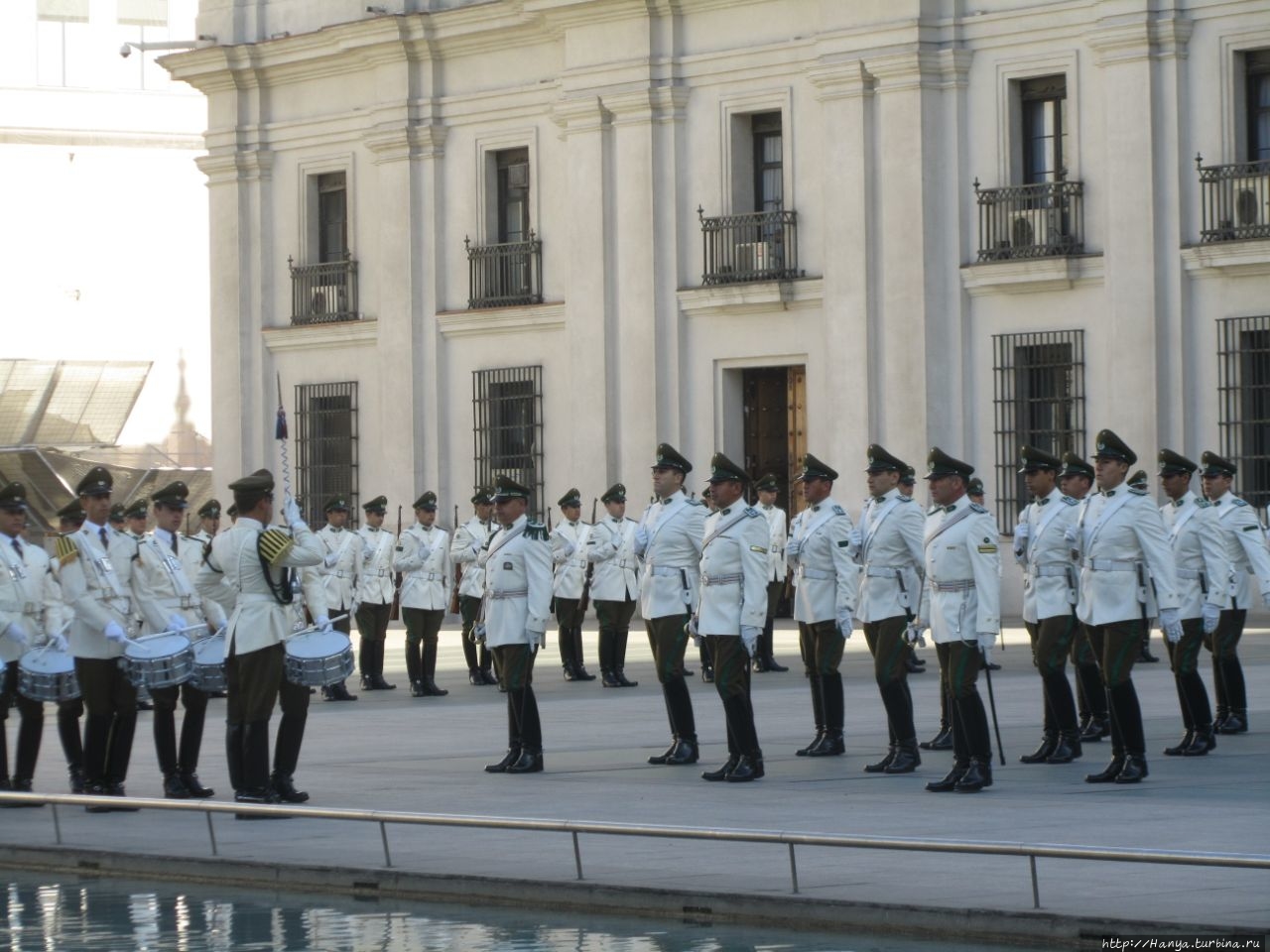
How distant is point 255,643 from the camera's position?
46.2 feet

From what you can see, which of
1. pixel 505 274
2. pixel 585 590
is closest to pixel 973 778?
pixel 585 590

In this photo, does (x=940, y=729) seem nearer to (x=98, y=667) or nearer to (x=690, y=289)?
(x=98, y=667)

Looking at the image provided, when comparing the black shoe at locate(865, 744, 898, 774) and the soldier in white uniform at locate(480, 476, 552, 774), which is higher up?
the soldier in white uniform at locate(480, 476, 552, 774)

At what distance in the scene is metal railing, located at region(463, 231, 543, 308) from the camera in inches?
1470

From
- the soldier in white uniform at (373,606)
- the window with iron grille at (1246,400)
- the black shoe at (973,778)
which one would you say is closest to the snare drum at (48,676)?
the black shoe at (973,778)

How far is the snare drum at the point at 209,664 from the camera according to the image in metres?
14.4

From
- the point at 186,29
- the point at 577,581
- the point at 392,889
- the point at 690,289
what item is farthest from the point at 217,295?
the point at 392,889

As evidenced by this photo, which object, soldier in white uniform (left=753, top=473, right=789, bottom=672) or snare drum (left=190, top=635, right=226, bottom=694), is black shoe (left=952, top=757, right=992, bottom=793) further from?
soldier in white uniform (left=753, top=473, right=789, bottom=672)

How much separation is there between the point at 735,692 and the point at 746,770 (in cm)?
45

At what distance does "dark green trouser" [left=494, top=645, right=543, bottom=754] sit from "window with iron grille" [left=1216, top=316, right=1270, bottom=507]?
1572 cm

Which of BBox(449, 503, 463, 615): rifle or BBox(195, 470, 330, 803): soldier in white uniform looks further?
BBox(449, 503, 463, 615): rifle

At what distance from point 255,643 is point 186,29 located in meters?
51.2

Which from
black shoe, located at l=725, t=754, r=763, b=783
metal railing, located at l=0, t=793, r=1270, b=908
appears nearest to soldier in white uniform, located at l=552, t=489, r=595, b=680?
black shoe, located at l=725, t=754, r=763, b=783

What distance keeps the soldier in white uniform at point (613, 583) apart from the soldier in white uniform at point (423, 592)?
1.48 metres
